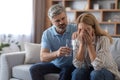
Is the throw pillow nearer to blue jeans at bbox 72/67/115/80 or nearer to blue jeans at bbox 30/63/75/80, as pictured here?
blue jeans at bbox 30/63/75/80

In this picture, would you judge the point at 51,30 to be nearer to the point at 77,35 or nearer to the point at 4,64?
the point at 77,35

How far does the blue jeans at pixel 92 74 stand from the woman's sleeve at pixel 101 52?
2.0 inches

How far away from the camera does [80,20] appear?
7.92 feet

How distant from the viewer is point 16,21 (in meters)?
4.81

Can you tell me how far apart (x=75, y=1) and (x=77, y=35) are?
9.38ft

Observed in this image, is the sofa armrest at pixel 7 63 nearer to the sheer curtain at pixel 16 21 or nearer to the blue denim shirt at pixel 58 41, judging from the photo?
the blue denim shirt at pixel 58 41

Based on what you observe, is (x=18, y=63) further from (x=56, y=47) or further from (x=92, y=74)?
(x=92, y=74)

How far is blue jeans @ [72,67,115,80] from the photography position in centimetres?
224

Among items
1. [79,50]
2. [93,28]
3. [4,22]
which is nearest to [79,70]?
[79,50]

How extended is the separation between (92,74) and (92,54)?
0.58 feet

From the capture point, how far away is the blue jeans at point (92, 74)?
2242 millimetres

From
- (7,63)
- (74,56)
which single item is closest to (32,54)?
(7,63)

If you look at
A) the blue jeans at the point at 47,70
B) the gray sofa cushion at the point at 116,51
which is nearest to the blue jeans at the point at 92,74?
the blue jeans at the point at 47,70

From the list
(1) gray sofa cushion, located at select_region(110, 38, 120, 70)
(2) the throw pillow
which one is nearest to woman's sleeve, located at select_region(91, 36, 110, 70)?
(1) gray sofa cushion, located at select_region(110, 38, 120, 70)
